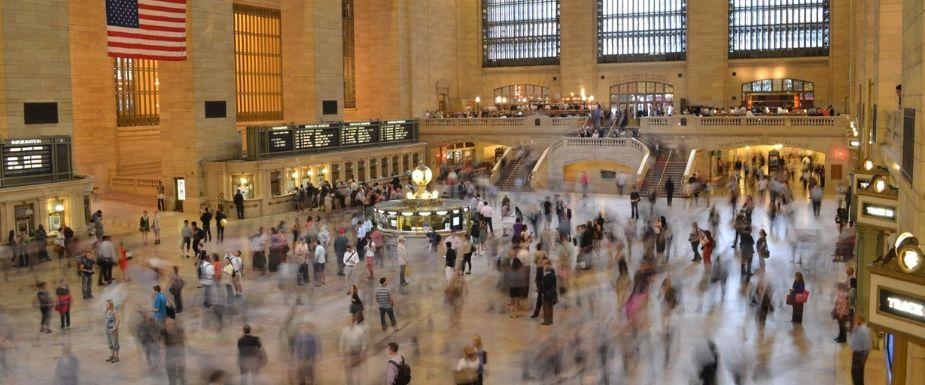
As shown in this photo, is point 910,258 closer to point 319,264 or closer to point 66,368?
point 66,368

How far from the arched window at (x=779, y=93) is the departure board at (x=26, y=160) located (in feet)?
120

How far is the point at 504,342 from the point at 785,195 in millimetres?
15897

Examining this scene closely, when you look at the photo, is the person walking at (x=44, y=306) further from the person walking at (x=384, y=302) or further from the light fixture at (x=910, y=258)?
the light fixture at (x=910, y=258)

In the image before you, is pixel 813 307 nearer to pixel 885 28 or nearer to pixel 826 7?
pixel 885 28

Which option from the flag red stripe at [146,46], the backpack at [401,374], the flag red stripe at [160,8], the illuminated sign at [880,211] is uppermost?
the flag red stripe at [160,8]

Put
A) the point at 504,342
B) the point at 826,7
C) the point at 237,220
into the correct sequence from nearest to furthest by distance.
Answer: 1. the point at 504,342
2. the point at 237,220
3. the point at 826,7

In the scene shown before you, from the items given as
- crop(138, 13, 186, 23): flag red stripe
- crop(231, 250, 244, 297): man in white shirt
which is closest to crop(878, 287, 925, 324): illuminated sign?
crop(231, 250, 244, 297): man in white shirt

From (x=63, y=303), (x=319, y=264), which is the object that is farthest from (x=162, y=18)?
(x=63, y=303)

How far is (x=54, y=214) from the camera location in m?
24.1

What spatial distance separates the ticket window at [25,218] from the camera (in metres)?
23.0

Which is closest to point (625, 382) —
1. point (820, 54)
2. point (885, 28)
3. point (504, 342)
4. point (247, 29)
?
point (504, 342)

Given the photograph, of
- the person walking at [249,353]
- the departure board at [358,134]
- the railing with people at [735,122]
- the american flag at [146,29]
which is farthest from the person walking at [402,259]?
the railing with people at [735,122]

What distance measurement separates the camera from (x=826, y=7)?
47156 millimetres

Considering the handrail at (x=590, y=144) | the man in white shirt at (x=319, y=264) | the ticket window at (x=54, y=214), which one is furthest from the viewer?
the handrail at (x=590, y=144)
